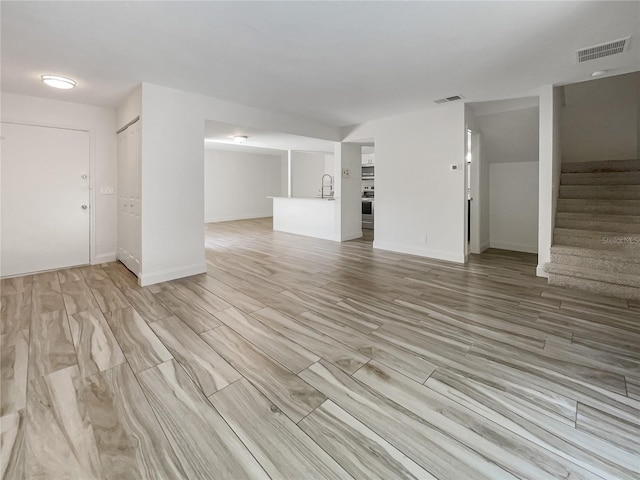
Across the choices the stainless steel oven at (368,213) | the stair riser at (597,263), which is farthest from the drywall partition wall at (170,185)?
the stainless steel oven at (368,213)

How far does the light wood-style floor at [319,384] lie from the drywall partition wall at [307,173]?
30.1 ft

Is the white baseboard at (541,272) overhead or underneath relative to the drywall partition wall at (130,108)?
underneath

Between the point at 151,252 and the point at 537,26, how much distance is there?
4.38 metres

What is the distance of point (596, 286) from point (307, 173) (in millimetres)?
10284

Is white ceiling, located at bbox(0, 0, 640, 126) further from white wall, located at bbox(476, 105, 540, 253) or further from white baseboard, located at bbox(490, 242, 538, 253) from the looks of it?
white baseboard, located at bbox(490, 242, 538, 253)

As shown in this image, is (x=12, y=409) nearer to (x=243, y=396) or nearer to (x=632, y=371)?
(x=243, y=396)

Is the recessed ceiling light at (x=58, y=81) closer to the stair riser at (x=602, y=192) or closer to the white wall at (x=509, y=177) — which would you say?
the white wall at (x=509, y=177)

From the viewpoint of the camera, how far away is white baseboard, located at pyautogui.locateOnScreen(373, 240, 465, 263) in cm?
475

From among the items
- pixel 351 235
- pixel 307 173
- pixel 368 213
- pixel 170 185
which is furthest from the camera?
pixel 307 173

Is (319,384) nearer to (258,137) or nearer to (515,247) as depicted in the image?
(258,137)

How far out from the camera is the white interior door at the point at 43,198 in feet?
12.8

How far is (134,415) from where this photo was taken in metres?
1.53

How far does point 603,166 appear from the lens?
4836 millimetres

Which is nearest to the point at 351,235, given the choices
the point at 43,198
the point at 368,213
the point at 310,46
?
the point at 368,213
